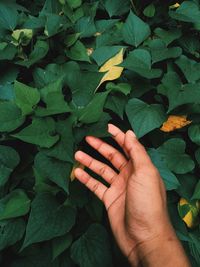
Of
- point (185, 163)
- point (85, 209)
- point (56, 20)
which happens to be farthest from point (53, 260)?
point (56, 20)

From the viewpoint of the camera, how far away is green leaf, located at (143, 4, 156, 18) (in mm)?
1891

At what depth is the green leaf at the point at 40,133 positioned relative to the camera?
1.29 metres

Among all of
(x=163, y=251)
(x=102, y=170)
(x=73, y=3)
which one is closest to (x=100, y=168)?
(x=102, y=170)

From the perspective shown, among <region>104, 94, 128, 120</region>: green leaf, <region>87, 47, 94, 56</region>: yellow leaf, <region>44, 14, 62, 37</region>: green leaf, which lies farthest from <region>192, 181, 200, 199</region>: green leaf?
<region>44, 14, 62, 37</region>: green leaf

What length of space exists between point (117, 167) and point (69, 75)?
1.42 ft

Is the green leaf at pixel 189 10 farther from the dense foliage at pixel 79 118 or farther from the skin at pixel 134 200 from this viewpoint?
the skin at pixel 134 200

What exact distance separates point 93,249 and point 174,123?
0.58m

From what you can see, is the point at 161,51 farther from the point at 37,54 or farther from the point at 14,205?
the point at 14,205

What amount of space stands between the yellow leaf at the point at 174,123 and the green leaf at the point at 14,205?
2.02 feet

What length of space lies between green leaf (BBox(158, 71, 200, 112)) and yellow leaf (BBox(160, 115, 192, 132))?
9 centimetres

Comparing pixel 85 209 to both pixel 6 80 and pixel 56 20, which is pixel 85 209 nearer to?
pixel 6 80

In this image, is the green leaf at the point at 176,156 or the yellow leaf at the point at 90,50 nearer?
the green leaf at the point at 176,156

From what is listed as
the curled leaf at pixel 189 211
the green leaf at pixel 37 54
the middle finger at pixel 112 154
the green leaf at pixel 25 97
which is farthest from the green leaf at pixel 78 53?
the curled leaf at pixel 189 211

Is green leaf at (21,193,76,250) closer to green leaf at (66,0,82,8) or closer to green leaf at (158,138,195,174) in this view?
green leaf at (158,138,195,174)
